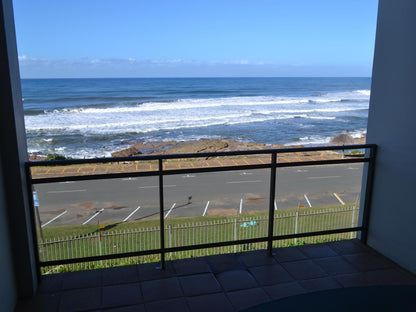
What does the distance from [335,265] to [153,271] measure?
5.15 ft

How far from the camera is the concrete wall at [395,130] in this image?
2.68 metres

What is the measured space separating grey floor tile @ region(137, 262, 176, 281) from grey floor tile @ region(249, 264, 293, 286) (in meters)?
0.69

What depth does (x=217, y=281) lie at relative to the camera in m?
2.63

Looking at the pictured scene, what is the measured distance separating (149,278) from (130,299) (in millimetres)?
297

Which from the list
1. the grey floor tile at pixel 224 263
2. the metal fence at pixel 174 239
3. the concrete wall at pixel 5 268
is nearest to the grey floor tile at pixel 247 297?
the grey floor tile at pixel 224 263

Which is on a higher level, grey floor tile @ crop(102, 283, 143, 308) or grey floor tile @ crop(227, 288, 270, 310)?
grey floor tile @ crop(227, 288, 270, 310)

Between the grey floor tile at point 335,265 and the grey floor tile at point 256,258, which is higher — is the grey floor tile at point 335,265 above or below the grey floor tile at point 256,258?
above

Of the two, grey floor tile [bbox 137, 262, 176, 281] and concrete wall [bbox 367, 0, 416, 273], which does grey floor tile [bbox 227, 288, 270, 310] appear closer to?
grey floor tile [bbox 137, 262, 176, 281]

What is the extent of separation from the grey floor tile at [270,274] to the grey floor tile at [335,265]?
1.20 ft

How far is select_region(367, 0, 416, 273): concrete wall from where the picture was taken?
268 centimetres

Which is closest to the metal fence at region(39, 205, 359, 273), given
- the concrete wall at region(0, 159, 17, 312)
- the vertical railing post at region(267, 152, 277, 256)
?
the vertical railing post at region(267, 152, 277, 256)

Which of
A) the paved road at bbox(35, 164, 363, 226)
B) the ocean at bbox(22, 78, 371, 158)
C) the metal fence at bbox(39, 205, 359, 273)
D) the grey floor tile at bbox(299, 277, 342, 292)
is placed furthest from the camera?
the ocean at bbox(22, 78, 371, 158)

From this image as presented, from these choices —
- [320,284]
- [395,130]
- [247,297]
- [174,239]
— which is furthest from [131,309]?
[395,130]

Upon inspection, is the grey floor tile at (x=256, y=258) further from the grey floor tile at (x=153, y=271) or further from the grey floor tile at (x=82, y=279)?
Result: the grey floor tile at (x=82, y=279)
